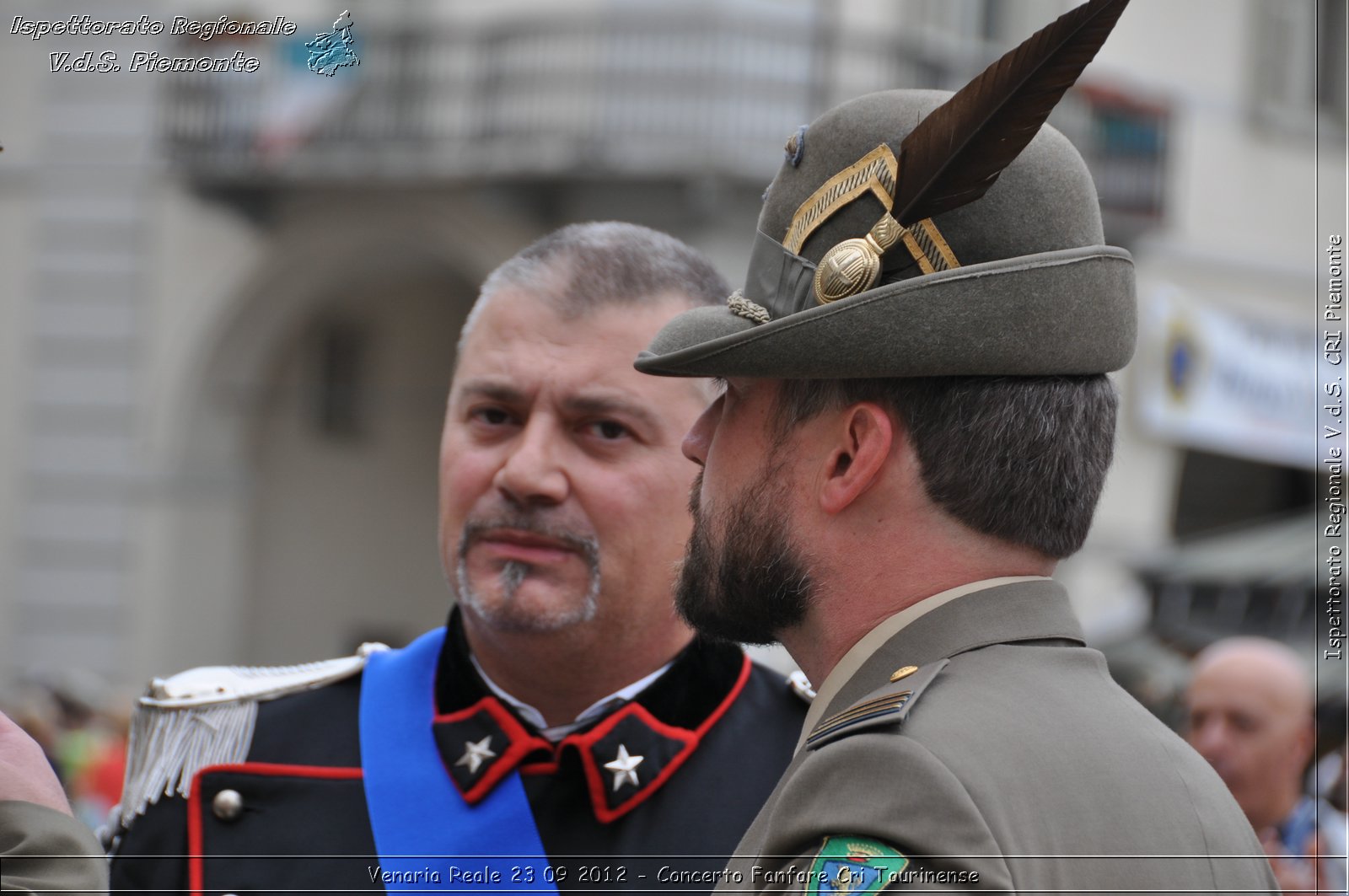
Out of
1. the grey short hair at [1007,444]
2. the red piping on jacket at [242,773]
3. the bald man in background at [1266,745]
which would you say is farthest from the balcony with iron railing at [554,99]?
the grey short hair at [1007,444]

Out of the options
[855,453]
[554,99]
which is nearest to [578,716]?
[855,453]

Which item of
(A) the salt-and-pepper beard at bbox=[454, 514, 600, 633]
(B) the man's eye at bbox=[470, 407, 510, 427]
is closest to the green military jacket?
(A) the salt-and-pepper beard at bbox=[454, 514, 600, 633]

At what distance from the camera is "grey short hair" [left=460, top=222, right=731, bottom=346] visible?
96.6 inches

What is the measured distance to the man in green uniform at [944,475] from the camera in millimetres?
1437

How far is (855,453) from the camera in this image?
5.31ft

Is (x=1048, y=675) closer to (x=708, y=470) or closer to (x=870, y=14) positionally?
(x=708, y=470)

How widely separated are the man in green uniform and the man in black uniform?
60 centimetres

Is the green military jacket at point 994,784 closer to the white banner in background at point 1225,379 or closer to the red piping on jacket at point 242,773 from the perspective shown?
the red piping on jacket at point 242,773

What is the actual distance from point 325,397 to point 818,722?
1199cm

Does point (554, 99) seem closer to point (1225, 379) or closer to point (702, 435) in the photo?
point (1225, 379)

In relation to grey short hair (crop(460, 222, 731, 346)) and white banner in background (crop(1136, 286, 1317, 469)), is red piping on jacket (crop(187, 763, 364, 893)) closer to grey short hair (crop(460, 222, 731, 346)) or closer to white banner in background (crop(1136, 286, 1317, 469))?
grey short hair (crop(460, 222, 731, 346))

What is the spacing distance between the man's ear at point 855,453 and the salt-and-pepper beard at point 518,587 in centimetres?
76

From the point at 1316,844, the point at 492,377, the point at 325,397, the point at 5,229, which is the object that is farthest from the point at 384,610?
the point at 492,377

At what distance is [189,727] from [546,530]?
0.64 m
